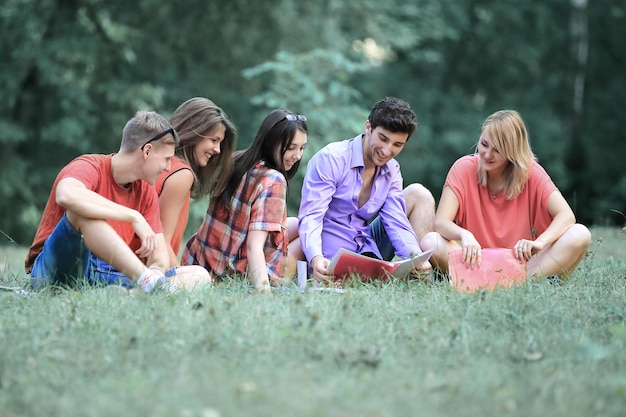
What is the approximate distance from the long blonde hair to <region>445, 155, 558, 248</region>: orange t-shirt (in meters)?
0.08

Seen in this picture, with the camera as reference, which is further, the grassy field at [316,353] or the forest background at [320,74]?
the forest background at [320,74]

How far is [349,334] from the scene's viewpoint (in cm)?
345

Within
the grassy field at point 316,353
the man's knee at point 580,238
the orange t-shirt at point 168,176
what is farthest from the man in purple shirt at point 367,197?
the man's knee at point 580,238

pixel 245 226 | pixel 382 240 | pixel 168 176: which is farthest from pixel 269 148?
pixel 382 240

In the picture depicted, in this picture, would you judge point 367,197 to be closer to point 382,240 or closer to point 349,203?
point 349,203

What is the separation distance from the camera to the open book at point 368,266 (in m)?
4.61

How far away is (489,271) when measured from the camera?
476 centimetres

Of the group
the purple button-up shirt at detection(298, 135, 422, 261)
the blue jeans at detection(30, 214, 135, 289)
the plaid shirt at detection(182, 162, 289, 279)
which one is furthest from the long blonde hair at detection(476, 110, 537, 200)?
the blue jeans at detection(30, 214, 135, 289)

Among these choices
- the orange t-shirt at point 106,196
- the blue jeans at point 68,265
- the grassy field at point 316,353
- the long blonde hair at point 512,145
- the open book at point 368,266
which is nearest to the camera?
the grassy field at point 316,353

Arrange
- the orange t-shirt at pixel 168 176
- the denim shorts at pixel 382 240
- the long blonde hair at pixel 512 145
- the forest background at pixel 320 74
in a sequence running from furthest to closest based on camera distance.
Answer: the forest background at pixel 320 74 → the denim shorts at pixel 382 240 → the long blonde hair at pixel 512 145 → the orange t-shirt at pixel 168 176

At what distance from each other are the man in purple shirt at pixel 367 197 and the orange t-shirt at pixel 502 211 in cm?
34

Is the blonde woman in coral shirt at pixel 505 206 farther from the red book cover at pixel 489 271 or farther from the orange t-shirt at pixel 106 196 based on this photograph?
the orange t-shirt at pixel 106 196

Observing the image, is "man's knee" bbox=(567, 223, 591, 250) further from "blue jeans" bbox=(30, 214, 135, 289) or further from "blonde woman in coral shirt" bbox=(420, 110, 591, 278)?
"blue jeans" bbox=(30, 214, 135, 289)

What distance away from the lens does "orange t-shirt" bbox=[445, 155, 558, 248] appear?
207 inches
